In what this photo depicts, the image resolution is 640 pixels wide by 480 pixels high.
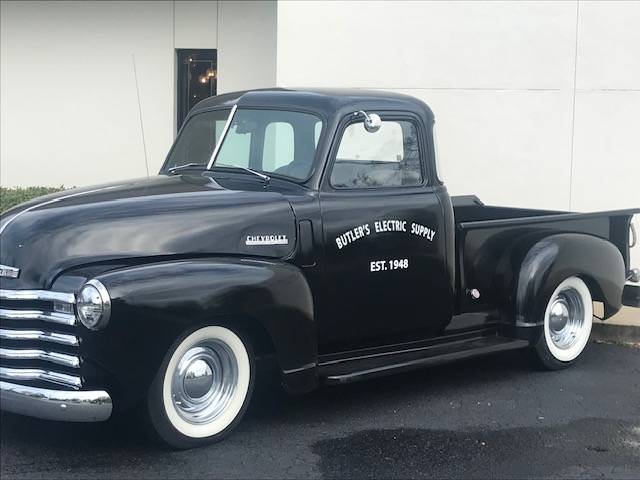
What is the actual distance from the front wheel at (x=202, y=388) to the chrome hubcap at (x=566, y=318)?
2769 millimetres

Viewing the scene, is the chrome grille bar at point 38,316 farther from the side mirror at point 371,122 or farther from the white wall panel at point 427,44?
the white wall panel at point 427,44

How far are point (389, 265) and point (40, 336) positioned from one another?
224 centimetres

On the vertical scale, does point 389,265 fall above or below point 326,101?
below

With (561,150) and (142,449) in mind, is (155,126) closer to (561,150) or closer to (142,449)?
(561,150)

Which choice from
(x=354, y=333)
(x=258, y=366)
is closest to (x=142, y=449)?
(x=258, y=366)

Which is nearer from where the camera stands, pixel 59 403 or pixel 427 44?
pixel 59 403

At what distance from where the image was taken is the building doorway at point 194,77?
36.7ft

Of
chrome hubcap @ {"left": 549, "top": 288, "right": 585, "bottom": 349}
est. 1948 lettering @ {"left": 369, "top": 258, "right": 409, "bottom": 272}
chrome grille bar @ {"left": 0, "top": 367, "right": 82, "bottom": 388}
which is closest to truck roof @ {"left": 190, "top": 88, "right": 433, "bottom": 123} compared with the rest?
est. 1948 lettering @ {"left": 369, "top": 258, "right": 409, "bottom": 272}

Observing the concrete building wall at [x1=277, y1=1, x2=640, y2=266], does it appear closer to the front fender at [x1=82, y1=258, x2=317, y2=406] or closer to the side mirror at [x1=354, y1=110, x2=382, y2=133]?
the side mirror at [x1=354, y1=110, x2=382, y2=133]

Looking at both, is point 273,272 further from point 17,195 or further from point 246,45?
point 246,45

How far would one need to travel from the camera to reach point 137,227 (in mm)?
4559

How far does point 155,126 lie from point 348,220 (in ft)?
21.4

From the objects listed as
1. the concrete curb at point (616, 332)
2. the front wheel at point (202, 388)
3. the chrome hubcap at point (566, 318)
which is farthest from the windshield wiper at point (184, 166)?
the concrete curb at point (616, 332)

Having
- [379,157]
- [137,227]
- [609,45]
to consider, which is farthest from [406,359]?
[609,45]
